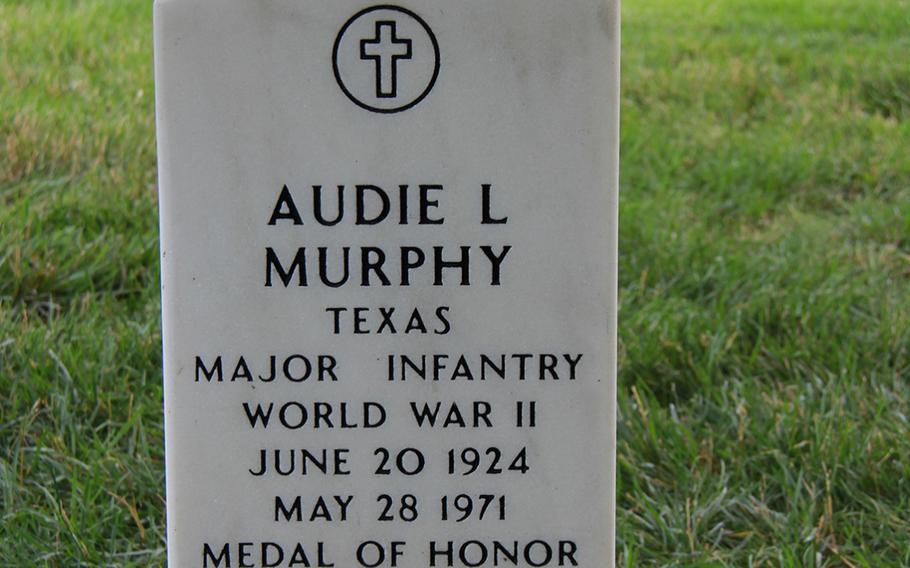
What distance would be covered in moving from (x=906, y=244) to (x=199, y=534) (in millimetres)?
2914

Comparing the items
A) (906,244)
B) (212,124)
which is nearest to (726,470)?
(212,124)

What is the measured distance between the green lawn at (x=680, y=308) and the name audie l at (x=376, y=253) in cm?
85

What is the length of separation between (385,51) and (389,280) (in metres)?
0.31

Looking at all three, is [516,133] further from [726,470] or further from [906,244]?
[906,244]

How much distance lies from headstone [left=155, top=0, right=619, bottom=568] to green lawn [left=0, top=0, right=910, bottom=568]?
64cm

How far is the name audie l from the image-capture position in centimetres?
179

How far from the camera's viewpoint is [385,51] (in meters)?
1.77

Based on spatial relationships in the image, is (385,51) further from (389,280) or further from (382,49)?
(389,280)

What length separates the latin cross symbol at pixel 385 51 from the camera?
5.79 ft

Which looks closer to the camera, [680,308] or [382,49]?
[382,49]

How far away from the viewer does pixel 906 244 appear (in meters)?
4.14

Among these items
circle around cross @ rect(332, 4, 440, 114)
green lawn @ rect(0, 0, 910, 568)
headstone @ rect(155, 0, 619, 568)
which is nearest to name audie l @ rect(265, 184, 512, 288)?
headstone @ rect(155, 0, 619, 568)

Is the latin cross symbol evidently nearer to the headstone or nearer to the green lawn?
the headstone

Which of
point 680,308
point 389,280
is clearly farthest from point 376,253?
point 680,308
